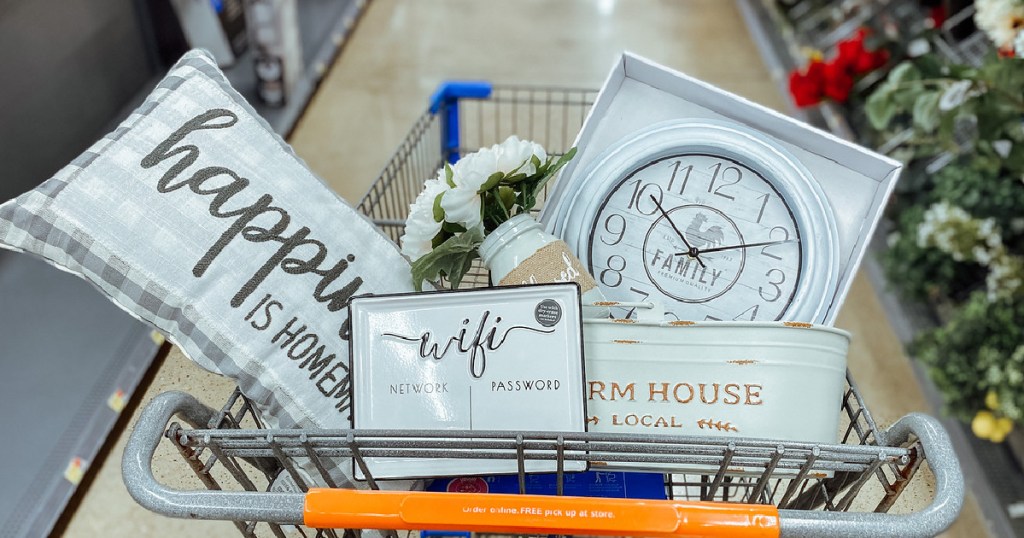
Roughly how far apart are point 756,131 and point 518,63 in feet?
8.95

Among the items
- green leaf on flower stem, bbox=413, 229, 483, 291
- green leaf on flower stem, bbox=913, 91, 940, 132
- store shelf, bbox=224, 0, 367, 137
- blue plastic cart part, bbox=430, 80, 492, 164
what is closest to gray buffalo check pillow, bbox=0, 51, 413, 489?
green leaf on flower stem, bbox=413, 229, 483, 291

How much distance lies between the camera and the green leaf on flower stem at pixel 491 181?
30.7 inches

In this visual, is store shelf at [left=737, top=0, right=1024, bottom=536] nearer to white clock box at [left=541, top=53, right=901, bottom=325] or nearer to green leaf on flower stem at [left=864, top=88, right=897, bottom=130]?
green leaf on flower stem at [left=864, top=88, right=897, bottom=130]

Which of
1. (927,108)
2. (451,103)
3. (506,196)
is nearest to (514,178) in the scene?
(506,196)

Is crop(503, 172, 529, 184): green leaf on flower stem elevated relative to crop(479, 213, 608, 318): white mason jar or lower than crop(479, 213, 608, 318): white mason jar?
elevated

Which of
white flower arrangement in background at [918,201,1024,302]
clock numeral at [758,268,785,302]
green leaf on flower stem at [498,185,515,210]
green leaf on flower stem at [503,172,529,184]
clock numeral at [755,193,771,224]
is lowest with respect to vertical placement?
white flower arrangement in background at [918,201,1024,302]

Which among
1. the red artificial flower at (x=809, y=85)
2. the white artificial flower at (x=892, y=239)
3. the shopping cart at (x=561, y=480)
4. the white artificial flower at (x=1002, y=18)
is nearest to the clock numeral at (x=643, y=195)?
the shopping cart at (x=561, y=480)

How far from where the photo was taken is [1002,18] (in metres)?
1.37

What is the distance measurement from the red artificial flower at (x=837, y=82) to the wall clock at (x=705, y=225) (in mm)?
1825

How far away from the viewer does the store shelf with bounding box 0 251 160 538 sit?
1807mm

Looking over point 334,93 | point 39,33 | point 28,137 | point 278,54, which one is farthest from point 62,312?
point 334,93

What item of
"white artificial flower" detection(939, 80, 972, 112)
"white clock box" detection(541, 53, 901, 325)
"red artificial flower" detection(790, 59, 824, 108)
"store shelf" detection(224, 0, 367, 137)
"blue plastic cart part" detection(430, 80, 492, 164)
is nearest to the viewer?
"white clock box" detection(541, 53, 901, 325)

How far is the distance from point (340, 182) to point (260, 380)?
6.45 feet

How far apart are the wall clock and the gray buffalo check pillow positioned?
28 centimetres
